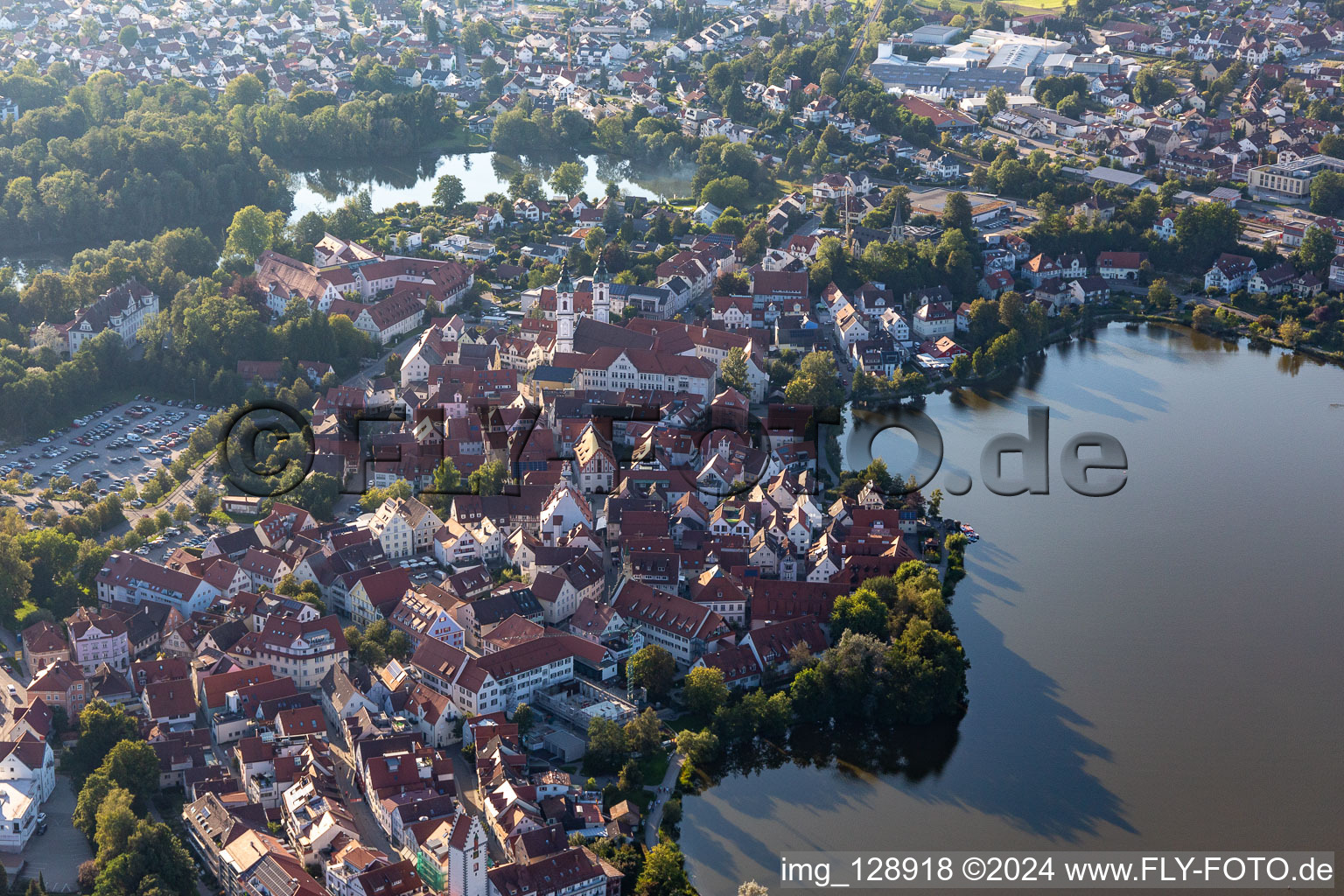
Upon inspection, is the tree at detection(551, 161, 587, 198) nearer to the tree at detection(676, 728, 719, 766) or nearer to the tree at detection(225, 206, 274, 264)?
the tree at detection(225, 206, 274, 264)

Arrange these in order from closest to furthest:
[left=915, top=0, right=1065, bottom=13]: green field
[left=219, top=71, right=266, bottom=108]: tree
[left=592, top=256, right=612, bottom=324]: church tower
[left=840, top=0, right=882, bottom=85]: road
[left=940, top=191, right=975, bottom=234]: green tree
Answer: [left=592, top=256, right=612, bottom=324]: church tower < [left=940, top=191, right=975, bottom=234]: green tree < [left=219, top=71, right=266, bottom=108]: tree < [left=840, top=0, right=882, bottom=85]: road < [left=915, top=0, right=1065, bottom=13]: green field

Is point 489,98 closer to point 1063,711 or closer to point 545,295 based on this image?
point 545,295

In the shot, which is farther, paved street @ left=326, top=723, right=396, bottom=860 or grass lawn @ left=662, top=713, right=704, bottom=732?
grass lawn @ left=662, top=713, right=704, bottom=732

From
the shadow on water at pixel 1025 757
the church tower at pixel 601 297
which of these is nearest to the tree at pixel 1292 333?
the church tower at pixel 601 297

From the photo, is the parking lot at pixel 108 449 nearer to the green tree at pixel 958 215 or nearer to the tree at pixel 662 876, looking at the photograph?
the tree at pixel 662 876

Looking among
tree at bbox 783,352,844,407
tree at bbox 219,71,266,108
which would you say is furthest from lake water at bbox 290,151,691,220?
tree at bbox 783,352,844,407

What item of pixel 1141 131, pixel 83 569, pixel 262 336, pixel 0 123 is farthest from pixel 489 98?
pixel 83 569
